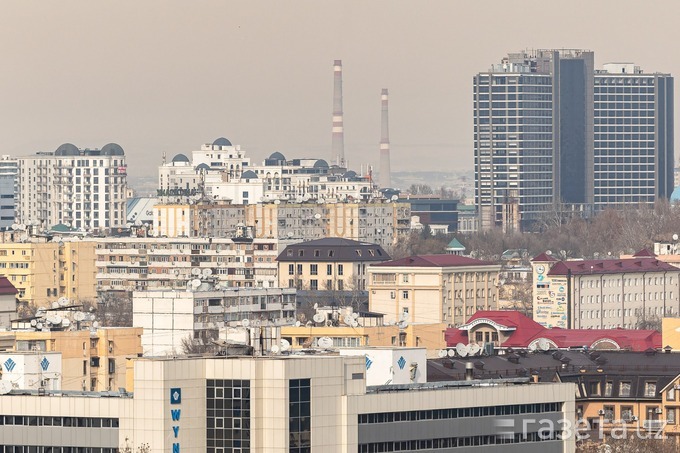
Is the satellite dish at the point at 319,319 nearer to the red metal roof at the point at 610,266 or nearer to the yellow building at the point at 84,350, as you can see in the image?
the yellow building at the point at 84,350

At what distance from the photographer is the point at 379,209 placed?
7623 inches

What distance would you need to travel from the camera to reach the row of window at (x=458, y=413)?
5606cm

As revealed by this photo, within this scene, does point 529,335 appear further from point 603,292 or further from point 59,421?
point 59,421

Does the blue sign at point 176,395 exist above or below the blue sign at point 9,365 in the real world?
above

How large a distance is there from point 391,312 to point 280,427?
3169 inches

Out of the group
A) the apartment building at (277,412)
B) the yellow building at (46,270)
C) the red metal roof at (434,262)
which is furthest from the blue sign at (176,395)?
the yellow building at (46,270)

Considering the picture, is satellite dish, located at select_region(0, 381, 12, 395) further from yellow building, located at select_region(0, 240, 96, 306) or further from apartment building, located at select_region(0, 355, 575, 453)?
yellow building, located at select_region(0, 240, 96, 306)

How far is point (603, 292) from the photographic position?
138875 millimetres

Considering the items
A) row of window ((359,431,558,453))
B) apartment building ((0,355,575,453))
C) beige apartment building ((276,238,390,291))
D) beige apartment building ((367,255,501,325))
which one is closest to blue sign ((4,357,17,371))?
apartment building ((0,355,575,453))

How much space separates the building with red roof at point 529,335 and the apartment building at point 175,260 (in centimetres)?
5809

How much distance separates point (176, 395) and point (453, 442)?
249 inches

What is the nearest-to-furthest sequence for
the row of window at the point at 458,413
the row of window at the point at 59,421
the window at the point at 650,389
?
the row of window at the point at 59,421
the row of window at the point at 458,413
the window at the point at 650,389

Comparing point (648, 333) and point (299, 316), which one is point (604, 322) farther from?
point (648, 333)

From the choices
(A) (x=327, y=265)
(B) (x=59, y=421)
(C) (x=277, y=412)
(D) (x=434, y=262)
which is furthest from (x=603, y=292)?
(C) (x=277, y=412)
